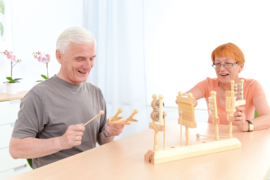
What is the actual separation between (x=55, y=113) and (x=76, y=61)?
12.2 inches

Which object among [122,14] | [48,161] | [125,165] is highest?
[122,14]

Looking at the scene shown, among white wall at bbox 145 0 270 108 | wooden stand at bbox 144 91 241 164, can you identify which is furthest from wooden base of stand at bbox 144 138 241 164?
white wall at bbox 145 0 270 108

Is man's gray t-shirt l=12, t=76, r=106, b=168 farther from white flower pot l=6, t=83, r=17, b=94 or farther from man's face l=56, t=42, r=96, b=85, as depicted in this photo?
white flower pot l=6, t=83, r=17, b=94

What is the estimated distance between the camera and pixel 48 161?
1.46m

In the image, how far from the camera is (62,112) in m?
1.51

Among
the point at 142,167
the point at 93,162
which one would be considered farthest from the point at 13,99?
the point at 142,167

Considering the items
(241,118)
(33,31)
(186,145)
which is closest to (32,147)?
(186,145)

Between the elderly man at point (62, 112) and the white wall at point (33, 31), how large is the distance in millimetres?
1827

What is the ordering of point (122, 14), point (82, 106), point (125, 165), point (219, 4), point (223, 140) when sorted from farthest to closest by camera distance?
point (122, 14)
point (219, 4)
point (82, 106)
point (223, 140)
point (125, 165)

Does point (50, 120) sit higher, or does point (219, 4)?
point (219, 4)

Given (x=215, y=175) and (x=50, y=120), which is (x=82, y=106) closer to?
(x=50, y=120)

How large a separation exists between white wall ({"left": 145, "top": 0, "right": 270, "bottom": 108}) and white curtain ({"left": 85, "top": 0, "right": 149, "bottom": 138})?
0.18 meters

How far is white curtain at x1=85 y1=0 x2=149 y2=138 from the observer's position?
3.58m

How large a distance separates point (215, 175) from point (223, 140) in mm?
353
